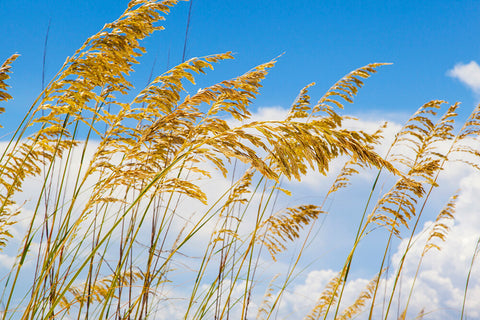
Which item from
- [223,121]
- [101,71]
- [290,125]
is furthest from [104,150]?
[290,125]

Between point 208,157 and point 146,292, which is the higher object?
point 208,157

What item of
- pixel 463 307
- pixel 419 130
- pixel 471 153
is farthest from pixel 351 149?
pixel 463 307

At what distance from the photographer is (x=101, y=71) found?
2461mm

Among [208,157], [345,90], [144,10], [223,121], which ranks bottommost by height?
[208,157]

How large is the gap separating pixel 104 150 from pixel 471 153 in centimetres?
327

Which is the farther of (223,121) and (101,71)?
(101,71)

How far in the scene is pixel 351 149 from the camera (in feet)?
5.54

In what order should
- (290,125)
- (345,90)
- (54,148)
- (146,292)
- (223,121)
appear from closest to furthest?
(290,125) < (223,121) < (146,292) < (54,148) < (345,90)

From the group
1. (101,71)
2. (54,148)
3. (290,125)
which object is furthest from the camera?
(54,148)

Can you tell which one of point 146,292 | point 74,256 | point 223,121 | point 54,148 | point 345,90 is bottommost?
point 146,292

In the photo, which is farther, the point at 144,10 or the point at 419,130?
the point at 419,130

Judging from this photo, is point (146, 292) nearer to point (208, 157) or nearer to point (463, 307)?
point (208, 157)

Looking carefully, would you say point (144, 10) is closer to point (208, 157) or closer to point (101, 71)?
point (101, 71)

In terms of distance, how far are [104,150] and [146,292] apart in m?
0.97
